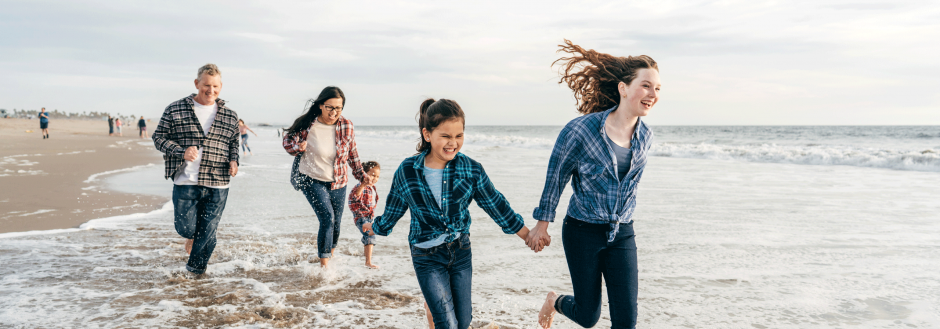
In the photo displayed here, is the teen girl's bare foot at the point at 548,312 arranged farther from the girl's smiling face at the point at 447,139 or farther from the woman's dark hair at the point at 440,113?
the woman's dark hair at the point at 440,113

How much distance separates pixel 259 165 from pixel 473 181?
47.6 feet

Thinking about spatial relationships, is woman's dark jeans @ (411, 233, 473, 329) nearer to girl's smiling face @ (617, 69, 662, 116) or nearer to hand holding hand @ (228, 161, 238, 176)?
girl's smiling face @ (617, 69, 662, 116)

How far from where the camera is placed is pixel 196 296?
4398 mm

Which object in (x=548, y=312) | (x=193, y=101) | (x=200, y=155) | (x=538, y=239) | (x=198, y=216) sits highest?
(x=193, y=101)

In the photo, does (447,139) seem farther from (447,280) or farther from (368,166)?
(368,166)

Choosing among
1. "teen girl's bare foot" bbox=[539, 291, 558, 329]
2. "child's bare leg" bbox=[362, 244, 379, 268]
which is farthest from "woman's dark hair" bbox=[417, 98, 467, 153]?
"child's bare leg" bbox=[362, 244, 379, 268]

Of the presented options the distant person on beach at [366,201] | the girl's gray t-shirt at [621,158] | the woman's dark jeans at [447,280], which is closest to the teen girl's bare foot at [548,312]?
the woman's dark jeans at [447,280]

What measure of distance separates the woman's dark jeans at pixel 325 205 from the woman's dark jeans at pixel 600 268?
2.64m

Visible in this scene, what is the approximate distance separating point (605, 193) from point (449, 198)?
927 mm

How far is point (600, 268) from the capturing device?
10.6 ft

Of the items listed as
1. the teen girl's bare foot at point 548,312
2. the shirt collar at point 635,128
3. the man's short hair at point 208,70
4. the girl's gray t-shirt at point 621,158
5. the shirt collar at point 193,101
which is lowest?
the teen girl's bare foot at point 548,312

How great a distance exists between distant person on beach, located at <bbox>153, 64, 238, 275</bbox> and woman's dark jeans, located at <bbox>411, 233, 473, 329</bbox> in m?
2.76

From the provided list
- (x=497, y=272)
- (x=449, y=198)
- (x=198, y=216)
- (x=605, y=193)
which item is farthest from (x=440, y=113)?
(x=198, y=216)

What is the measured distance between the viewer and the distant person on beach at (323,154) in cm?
500
